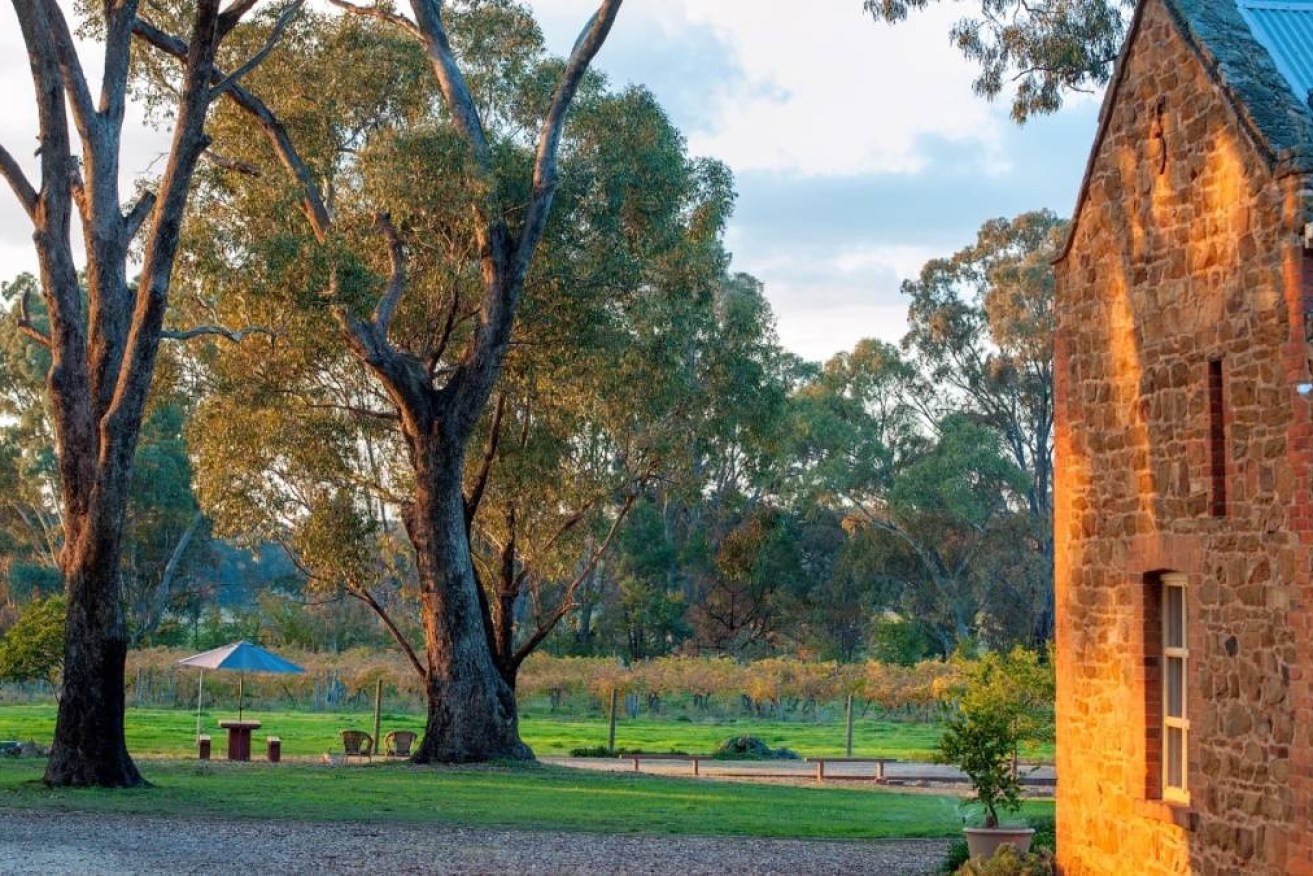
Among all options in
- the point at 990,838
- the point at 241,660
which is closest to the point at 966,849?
the point at 990,838

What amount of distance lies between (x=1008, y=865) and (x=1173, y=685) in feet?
7.51

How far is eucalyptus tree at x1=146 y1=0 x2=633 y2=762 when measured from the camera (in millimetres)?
23594

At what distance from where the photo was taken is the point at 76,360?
65.4 feet

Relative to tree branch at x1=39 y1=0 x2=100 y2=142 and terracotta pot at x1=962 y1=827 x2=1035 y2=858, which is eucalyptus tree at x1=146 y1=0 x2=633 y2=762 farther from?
terracotta pot at x1=962 y1=827 x2=1035 y2=858

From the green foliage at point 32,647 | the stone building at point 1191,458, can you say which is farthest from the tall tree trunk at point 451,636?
the stone building at point 1191,458

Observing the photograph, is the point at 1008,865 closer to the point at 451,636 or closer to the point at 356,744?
the point at 451,636

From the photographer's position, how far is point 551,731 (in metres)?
38.4

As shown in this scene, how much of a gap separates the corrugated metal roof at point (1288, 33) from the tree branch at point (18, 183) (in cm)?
1480

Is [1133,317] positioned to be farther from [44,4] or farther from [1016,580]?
[1016,580]

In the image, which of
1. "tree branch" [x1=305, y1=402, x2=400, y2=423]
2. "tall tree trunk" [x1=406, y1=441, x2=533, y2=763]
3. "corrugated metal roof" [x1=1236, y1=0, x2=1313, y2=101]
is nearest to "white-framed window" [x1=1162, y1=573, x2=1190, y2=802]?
"corrugated metal roof" [x1=1236, y1=0, x2=1313, y2=101]

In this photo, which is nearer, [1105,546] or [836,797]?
[1105,546]

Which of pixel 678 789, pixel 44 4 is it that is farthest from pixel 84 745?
pixel 44 4

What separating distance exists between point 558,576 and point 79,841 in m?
16.1

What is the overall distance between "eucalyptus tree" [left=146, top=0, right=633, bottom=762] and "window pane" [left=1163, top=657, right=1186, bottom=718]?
14.3m
